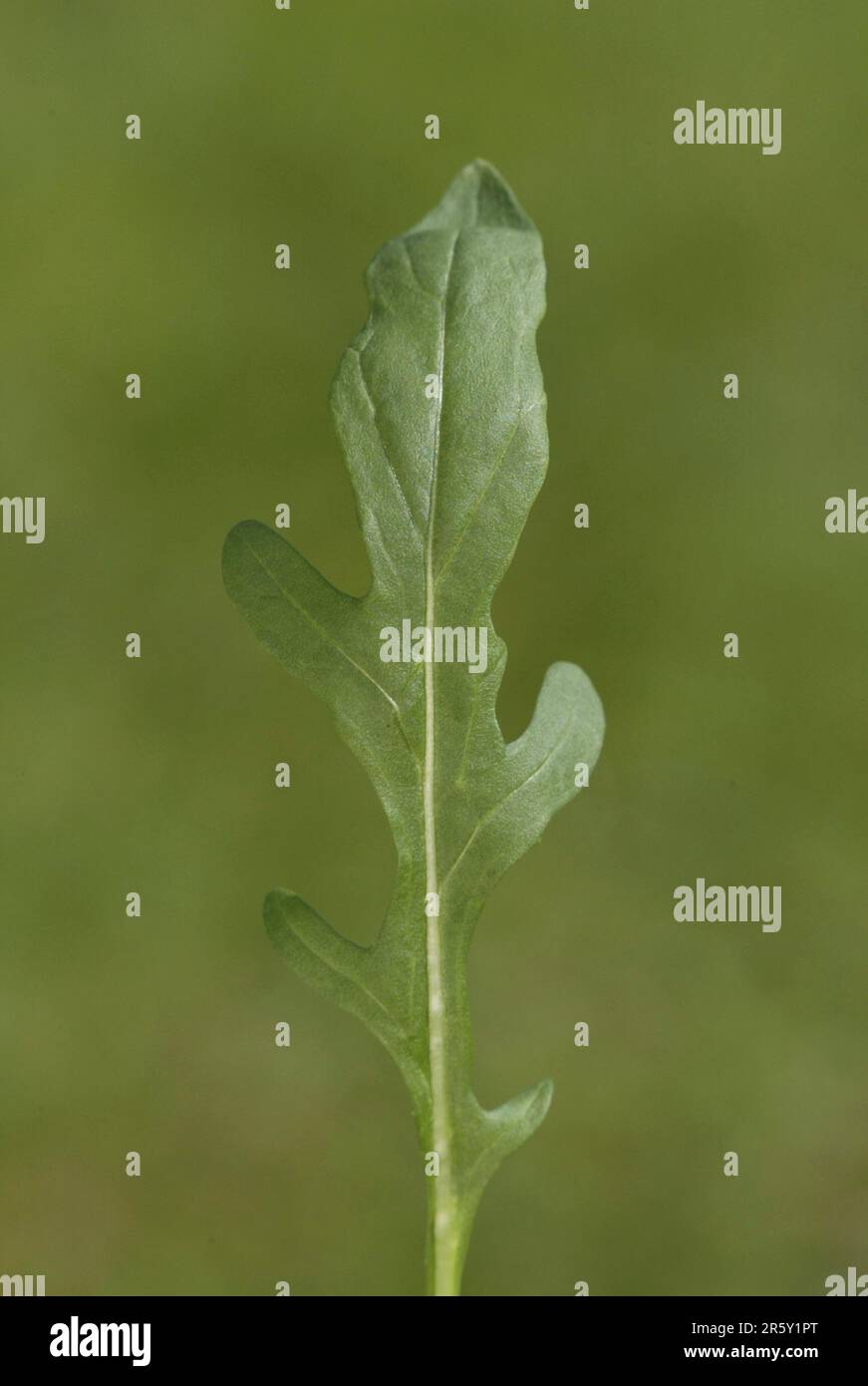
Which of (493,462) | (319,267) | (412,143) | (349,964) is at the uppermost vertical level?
(412,143)

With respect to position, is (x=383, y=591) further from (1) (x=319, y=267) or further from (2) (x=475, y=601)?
(1) (x=319, y=267)

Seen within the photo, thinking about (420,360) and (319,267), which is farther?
(319,267)

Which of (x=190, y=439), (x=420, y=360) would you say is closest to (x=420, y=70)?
(x=190, y=439)

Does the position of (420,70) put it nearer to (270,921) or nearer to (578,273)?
(578,273)

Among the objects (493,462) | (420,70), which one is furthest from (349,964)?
(420,70)

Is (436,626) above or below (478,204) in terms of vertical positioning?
below

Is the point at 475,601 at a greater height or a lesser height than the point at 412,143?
lesser

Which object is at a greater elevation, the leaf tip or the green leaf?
the leaf tip

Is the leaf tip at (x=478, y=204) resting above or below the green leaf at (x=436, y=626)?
above
